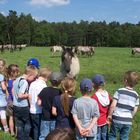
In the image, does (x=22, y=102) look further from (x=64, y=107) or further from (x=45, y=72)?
(x=64, y=107)

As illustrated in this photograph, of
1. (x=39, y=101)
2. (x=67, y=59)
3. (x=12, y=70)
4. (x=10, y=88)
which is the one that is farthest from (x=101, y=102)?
(x=67, y=59)

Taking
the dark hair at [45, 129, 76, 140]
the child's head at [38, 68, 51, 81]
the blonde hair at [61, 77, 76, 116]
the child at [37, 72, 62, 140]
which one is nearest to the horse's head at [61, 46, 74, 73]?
the child's head at [38, 68, 51, 81]

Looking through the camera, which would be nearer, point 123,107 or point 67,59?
point 123,107

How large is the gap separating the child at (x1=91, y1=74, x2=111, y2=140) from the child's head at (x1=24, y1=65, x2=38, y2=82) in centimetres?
142

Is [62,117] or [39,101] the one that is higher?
[39,101]

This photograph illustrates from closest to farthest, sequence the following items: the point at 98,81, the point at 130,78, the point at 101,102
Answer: the point at 130,78 → the point at 98,81 → the point at 101,102

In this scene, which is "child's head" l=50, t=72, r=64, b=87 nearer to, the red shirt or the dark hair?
the red shirt

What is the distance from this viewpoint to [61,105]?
6191 millimetres

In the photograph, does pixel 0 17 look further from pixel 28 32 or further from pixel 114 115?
pixel 114 115

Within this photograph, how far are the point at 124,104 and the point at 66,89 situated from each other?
1146 millimetres

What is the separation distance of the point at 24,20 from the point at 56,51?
205 ft

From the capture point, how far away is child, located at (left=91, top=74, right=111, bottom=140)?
6.39 m

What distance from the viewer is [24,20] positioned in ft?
360

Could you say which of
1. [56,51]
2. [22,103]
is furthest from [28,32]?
[22,103]
